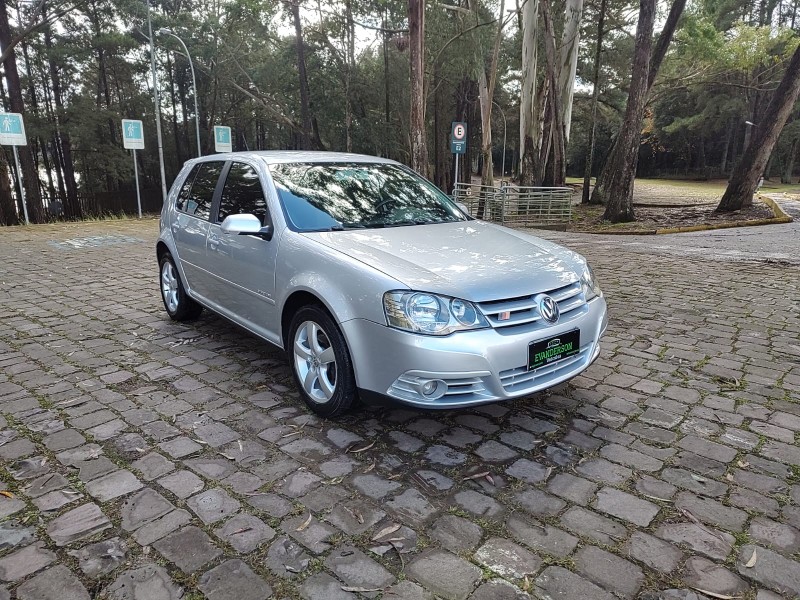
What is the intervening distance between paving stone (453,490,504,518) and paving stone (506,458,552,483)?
27 centimetres

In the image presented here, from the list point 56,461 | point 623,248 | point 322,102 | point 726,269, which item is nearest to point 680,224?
point 623,248

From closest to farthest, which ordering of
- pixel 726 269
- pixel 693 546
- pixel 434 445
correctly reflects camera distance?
1. pixel 693 546
2. pixel 434 445
3. pixel 726 269

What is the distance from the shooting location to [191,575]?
2174 millimetres

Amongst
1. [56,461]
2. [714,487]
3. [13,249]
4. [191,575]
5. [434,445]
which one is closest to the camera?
[191,575]

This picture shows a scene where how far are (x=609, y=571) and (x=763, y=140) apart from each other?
16.5 metres

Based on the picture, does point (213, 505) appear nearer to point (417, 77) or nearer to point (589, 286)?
point (589, 286)

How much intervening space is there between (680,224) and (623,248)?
17.3 feet

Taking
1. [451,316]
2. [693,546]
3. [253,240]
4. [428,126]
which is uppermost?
[428,126]

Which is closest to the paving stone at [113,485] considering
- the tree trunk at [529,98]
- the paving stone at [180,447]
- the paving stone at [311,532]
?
the paving stone at [180,447]

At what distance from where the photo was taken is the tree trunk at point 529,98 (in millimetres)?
20500

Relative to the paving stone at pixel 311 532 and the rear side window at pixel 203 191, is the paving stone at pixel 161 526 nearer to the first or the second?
→ the paving stone at pixel 311 532

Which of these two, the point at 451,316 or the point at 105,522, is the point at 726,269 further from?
the point at 105,522

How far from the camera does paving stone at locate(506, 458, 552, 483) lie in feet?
9.34

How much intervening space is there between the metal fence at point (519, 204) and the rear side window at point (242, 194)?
432 inches
